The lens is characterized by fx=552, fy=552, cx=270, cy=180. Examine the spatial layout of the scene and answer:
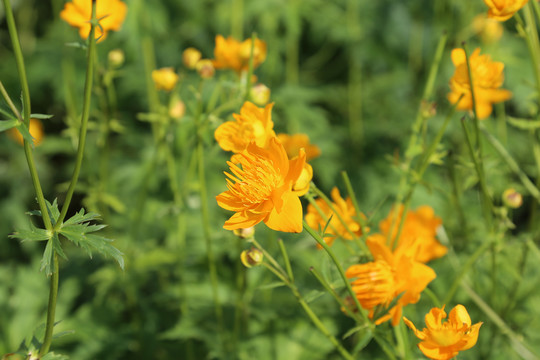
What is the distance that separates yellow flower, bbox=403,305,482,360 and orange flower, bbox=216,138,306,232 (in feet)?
0.56

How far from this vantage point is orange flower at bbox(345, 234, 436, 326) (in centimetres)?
67

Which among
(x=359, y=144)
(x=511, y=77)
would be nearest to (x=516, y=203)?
(x=359, y=144)

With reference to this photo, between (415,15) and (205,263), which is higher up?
(415,15)

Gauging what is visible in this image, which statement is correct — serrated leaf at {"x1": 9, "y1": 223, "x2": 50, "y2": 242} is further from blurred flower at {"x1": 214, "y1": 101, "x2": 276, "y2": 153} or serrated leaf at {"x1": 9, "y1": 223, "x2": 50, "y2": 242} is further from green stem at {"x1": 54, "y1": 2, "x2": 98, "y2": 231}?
blurred flower at {"x1": 214, "y1": 101, "x2": 276, "y2": 153}

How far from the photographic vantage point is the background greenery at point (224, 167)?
1.19 metres

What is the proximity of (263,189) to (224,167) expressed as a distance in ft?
3.82

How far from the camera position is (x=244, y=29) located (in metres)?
2.24

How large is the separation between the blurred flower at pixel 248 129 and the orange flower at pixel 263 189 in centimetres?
4

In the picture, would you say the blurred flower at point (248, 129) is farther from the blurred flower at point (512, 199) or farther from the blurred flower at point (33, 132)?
the blurred flower at point (33, 132)

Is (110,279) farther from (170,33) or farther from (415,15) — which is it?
(415,15)

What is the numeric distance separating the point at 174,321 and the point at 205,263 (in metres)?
0.16

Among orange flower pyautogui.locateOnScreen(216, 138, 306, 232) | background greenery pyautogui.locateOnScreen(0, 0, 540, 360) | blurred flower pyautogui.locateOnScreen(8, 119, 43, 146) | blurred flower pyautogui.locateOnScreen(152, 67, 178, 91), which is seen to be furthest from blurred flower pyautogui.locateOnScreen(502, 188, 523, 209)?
blurred flower pyautogui.locateOnScreen(8, 119, 43, 146)

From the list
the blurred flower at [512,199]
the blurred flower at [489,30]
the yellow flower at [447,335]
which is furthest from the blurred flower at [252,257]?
the blurred flower at [489,30]

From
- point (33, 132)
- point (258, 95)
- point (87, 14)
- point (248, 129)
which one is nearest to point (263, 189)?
point (248, 129)
